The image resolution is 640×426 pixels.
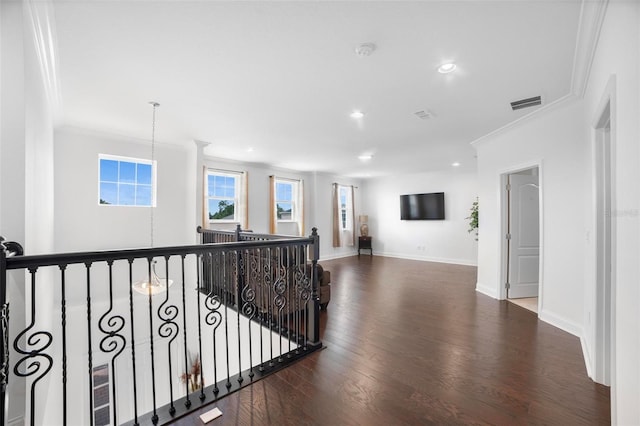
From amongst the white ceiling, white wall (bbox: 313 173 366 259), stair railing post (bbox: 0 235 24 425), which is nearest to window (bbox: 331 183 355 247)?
white wall (bbox: 313 173 366 259)

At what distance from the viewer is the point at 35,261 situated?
4.34ft

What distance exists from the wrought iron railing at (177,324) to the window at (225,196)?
1358 mm

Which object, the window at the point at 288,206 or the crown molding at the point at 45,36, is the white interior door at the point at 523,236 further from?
the crown molding at the point at 45,36

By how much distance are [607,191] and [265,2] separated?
112 inches

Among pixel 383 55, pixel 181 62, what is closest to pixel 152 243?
pixel 181 62

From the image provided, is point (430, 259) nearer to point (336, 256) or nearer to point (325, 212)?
point (336, 256)

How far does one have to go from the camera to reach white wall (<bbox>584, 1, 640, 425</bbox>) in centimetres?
124

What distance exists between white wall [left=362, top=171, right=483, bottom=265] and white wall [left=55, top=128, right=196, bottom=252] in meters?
6.16

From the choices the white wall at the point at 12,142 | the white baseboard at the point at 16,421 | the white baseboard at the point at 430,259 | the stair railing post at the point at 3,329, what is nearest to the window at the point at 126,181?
the white wall at the point at 12,142

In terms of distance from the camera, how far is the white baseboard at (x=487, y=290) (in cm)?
445

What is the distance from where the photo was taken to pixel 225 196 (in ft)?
21.2

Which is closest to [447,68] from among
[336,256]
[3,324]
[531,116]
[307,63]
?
[307,63]

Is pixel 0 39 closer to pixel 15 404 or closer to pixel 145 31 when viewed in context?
pixel 145 31

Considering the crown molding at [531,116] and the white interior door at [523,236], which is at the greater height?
the crown molding at [531,116]
